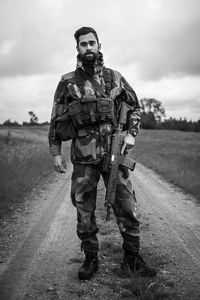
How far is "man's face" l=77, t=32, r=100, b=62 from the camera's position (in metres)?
3.75

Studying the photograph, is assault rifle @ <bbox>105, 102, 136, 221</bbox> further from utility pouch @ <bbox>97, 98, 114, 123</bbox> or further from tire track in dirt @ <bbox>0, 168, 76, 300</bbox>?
tire track in dirt @ <bbox>0, 168, 76, 300</bbox>

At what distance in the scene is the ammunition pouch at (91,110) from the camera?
3697mm

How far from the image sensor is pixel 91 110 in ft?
12.2

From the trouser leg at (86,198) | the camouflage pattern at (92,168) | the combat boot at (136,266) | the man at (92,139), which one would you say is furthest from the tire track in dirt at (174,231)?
the trouser leg at (86,198)

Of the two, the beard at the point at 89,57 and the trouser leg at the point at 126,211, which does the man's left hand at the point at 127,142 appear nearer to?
→ the trouser leg at the point at 126,211

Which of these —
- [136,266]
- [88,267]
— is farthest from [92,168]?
[136,266]

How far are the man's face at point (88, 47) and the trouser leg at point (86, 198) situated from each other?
4.45 feet

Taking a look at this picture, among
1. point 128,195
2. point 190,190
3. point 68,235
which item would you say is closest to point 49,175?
point 190,190

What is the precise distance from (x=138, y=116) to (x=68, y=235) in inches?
98.4

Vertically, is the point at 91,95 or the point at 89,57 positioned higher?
the point at 89,57

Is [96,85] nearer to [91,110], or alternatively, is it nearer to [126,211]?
[91,110]

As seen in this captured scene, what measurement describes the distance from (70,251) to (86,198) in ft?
4.00

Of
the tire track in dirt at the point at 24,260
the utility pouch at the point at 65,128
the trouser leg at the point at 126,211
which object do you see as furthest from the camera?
the utility pouch at the point at 65,128

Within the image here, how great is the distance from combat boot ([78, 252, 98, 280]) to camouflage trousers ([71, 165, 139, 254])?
90mm
